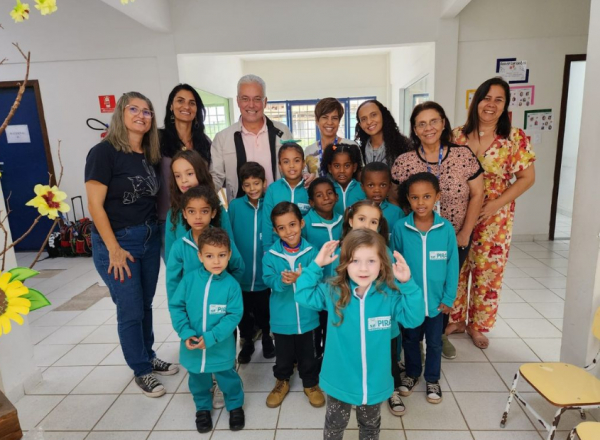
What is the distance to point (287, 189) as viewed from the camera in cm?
215

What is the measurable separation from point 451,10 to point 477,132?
2.29m

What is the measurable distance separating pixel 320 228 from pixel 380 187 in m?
0.38

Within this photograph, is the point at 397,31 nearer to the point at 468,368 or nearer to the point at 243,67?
the point at 468,368

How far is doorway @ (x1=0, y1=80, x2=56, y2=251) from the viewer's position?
4699mm

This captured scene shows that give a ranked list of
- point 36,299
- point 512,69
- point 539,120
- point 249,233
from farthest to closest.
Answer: point 539,120 → point 512,69 → point 249,233 → point 36,299

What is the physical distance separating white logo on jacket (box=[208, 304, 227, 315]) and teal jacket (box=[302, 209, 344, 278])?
55 cm

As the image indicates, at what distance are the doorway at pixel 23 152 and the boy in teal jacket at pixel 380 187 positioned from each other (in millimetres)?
4242

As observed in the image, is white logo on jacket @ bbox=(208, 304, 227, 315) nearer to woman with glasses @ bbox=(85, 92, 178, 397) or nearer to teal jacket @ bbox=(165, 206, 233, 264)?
teal jacket @ bbox=(165, 206, 233, 264)

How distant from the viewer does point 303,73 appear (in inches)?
341

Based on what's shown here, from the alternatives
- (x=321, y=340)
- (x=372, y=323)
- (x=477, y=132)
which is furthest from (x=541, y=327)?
(x=372, y=323)

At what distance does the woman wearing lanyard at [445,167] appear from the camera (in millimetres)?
2045

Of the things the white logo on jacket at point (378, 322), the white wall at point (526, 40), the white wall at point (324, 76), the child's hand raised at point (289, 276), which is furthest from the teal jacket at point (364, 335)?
the white wall at point (324, 76)

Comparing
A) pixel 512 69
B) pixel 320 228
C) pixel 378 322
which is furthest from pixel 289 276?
pixel 512 69

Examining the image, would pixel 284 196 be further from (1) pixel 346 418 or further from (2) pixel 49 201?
(2) pixel 49 201
